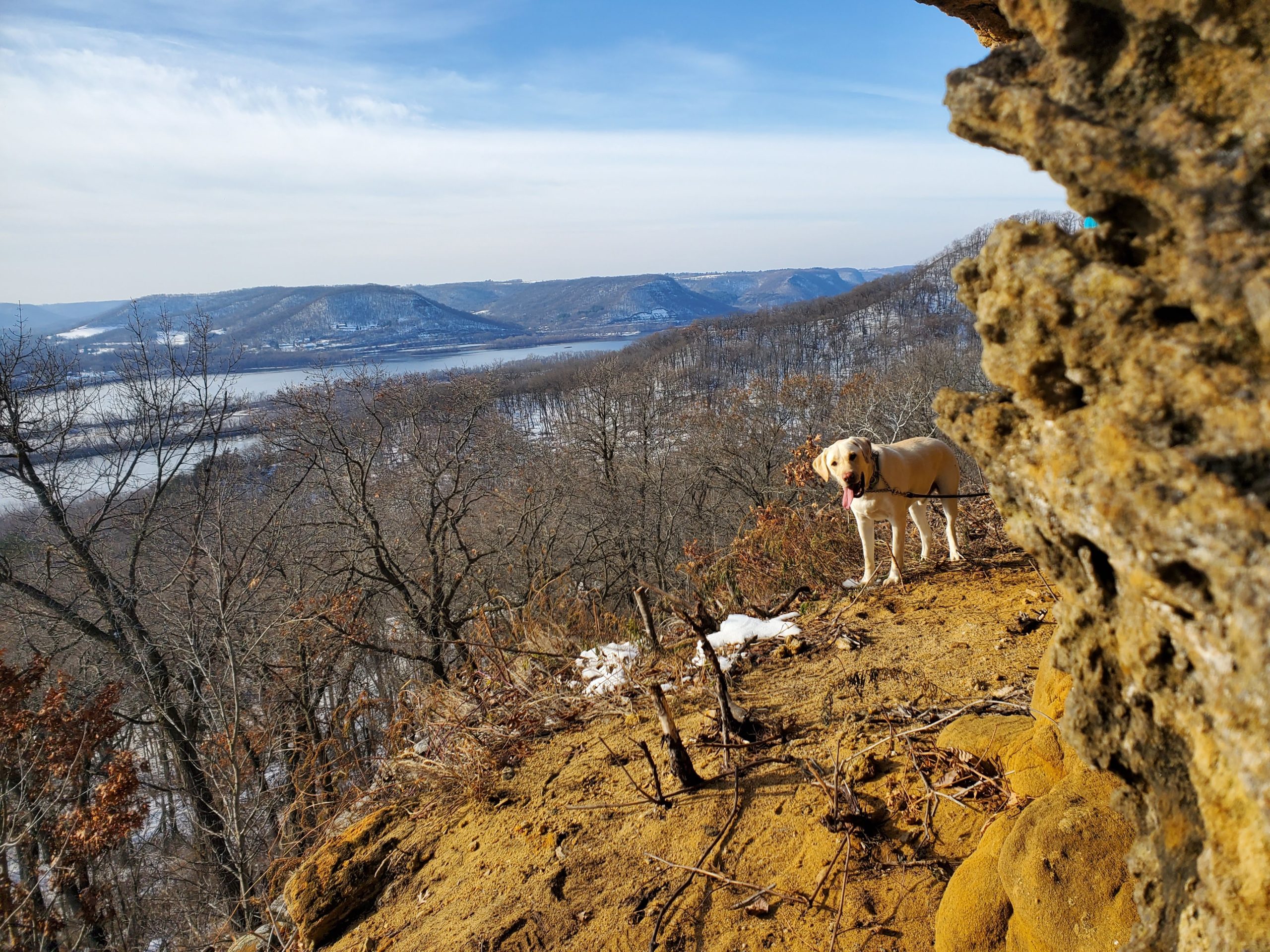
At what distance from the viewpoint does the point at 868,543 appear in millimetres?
5238

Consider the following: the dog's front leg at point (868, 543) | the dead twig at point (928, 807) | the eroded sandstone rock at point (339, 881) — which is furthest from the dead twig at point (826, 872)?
the dog's front leg at point (868, 543)

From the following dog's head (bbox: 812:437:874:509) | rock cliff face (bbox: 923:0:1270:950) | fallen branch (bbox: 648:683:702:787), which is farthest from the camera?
dog's head (bbox: 812:437:874:509)

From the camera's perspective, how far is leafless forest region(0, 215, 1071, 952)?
592cm

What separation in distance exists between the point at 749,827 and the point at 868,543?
9.82 ft

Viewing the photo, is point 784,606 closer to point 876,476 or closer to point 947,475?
point 876,476

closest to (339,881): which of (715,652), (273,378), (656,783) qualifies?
(656,783)

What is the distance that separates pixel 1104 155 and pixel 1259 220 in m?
0.25

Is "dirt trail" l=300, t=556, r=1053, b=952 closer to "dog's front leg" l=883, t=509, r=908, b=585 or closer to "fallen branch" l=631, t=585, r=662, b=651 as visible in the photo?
"fallen branch" l=631, t=585, r=662, b=651

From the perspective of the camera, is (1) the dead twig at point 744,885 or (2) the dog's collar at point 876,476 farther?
(2) the dog's collar at point 876,476

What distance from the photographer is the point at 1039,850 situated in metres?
1.74

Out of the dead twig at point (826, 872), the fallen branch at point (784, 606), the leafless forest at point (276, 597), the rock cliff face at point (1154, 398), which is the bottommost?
the leafless forest at point (276, 597)

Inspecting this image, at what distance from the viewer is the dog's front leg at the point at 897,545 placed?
16.6 ft

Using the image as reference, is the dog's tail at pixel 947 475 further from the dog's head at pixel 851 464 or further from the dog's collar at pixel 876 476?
the dog's head at pixel 851 464

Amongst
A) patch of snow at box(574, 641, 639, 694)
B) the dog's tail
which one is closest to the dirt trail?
patch of snow at box(574, 641, 639, 694)
